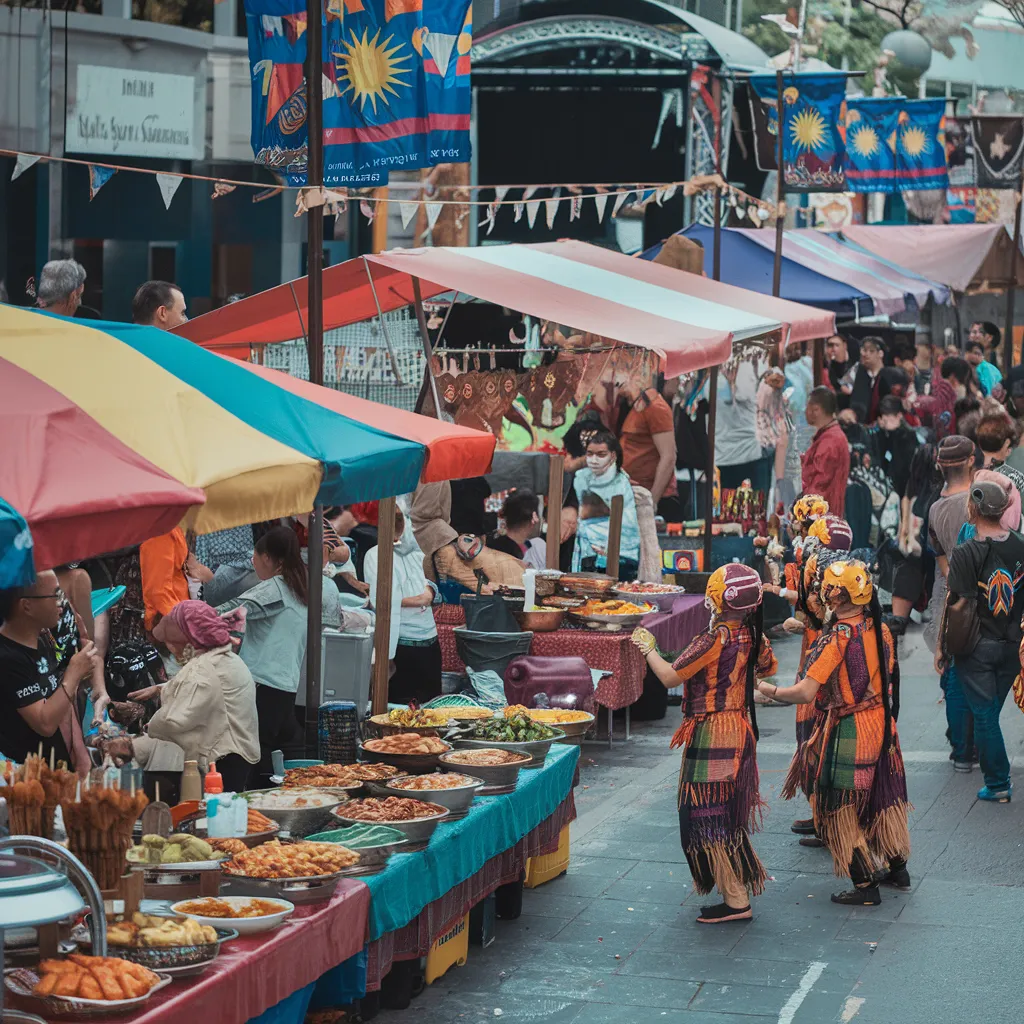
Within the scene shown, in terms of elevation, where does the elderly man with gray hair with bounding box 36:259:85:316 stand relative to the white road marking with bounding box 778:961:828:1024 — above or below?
above

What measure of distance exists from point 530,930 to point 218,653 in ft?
6.73

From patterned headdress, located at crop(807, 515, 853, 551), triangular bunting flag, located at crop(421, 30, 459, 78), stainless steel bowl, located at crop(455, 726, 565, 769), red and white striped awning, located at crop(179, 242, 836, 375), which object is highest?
triangular bunting flag, located at crop(421, 30, 459, 78)

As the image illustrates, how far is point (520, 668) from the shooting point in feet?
37.8

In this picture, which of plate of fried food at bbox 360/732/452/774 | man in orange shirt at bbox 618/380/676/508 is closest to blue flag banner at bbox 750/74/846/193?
man in orange shirt at bbox 618/380/676/508

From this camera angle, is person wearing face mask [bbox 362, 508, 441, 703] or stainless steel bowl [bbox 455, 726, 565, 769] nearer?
stainless steel bowl [bbox 455, 726, 565, 769]

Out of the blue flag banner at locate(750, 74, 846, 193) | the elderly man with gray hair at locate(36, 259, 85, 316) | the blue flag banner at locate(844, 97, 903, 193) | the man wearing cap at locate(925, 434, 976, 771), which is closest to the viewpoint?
the elderly man with gray hair at locate(36, 259, 85, 316)

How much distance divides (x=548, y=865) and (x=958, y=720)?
3.90m

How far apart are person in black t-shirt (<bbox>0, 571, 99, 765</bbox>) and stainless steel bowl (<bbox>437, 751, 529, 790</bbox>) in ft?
5.71

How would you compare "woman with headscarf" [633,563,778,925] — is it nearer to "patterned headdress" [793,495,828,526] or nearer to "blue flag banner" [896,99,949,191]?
"patterned headdress" [793,495,828,526]

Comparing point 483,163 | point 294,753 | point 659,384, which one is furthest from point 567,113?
point 294,753

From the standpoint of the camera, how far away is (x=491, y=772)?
25.9 ft

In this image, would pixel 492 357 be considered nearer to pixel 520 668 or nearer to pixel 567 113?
pixel 520 668

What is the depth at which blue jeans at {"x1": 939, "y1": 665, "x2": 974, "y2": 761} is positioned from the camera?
38.3 feet

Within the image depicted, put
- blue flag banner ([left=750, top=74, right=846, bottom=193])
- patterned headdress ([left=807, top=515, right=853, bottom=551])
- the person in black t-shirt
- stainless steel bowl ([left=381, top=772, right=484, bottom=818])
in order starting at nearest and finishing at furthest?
the person in black t-shirt, stainless steel bowl ([left=381, top=772, right=484, bottom=818]), patterned headdress ([left=807, top=515, right=853, bottom=551]), blue flag banner ([left=750, top=74, right=846, bottom=193])
